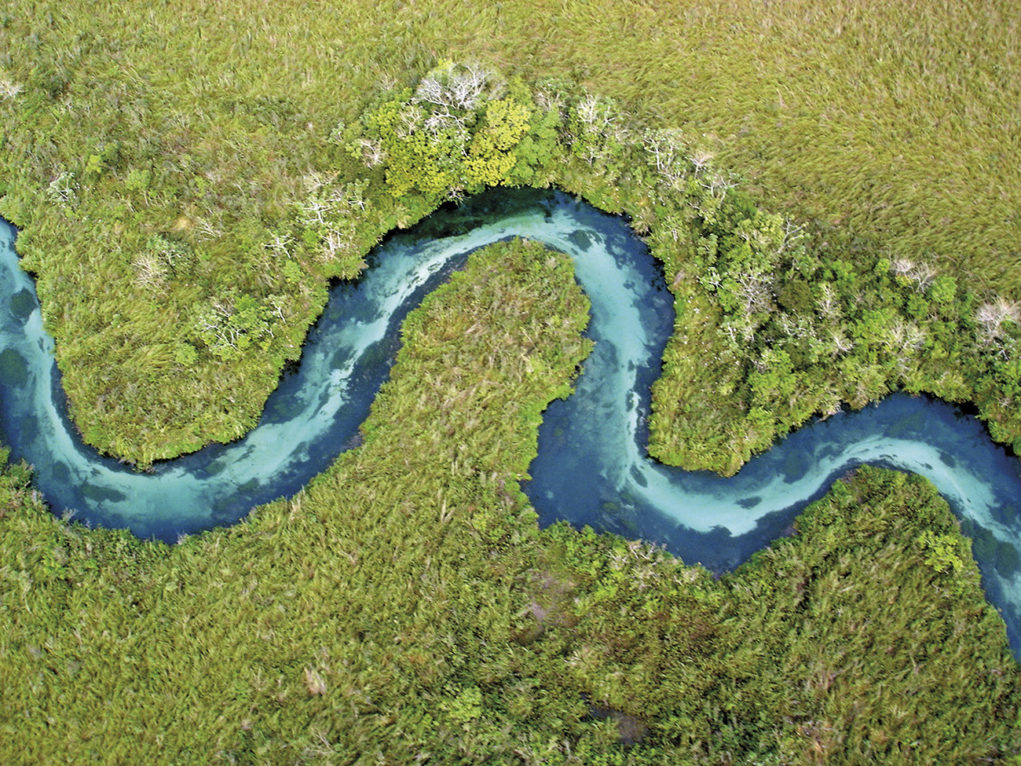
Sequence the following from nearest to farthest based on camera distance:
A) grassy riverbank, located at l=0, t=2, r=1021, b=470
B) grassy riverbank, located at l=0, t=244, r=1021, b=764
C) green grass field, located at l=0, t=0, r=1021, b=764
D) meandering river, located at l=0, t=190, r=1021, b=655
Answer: grassy riverbank, located at l=0, t=244, r=1021, b=764, green grass field, located at l=0, t=0, r=1021, b=764, meandering river, located at l=0, t=190, r=1021, b=655, grassy riverbank, located at l=0, t=2, r=1021, b=470

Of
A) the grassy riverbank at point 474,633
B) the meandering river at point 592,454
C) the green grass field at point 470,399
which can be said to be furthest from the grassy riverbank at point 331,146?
the grassy riverbank at point 474,633

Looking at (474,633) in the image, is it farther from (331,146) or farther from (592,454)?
(331,146)

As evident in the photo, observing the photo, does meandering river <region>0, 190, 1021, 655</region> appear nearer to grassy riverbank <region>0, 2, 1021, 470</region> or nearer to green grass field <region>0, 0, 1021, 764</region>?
green grass field <region>0, 0, 1021, 764</region>

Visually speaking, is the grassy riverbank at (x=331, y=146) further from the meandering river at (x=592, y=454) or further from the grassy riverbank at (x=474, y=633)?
the grassy riverbank at (x=474, y=633)

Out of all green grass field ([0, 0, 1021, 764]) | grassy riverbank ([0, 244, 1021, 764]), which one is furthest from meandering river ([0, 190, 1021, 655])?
grassy riverbank ([0, 244, 1021, 764])

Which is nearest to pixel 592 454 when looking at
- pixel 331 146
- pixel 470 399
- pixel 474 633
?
pixel 470 399

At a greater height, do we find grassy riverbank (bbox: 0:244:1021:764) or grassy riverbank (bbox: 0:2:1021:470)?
grassy riverbank (bbox: 0:2:1021:470)

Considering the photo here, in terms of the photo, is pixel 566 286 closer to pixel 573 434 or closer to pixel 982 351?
pixel 573 434
